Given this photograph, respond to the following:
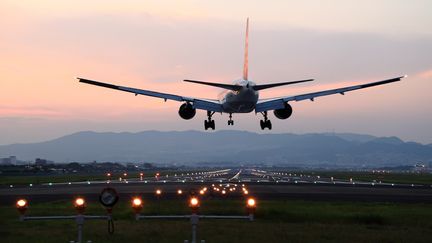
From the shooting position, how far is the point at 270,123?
62438mm

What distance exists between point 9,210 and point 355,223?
912 inches

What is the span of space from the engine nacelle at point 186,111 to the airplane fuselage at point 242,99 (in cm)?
325

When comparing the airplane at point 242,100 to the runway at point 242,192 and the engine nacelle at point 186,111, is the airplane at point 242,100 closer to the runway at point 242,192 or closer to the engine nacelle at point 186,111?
the engine nacelle at point 186,111

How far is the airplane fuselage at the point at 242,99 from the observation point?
56903mm

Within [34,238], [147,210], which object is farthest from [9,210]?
[34,238]

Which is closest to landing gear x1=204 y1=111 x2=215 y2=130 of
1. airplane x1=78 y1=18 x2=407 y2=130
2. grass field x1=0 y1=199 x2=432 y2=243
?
airplane x1=78 y1=18 x2=407 y2=130

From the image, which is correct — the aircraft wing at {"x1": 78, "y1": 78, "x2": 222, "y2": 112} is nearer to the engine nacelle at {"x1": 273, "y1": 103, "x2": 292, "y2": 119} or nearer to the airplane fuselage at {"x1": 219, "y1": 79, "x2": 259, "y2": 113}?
the airplane fuselage at {"x1": 219, "y1": 79, "x2": 259, "y2": 113}

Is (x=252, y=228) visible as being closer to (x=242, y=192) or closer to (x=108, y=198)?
(x=108, y=198)

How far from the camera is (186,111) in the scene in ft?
197

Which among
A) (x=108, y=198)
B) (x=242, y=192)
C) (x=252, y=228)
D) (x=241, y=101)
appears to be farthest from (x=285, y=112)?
(x=108, y=198)

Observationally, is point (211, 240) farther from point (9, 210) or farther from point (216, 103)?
point (216, 103)

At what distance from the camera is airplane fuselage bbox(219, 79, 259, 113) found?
5690 centimetres

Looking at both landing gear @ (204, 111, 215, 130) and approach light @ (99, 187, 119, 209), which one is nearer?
approach light @ (99, 187, 119, 209)

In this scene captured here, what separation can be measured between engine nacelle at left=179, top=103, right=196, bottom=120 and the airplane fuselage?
10.7 ft
